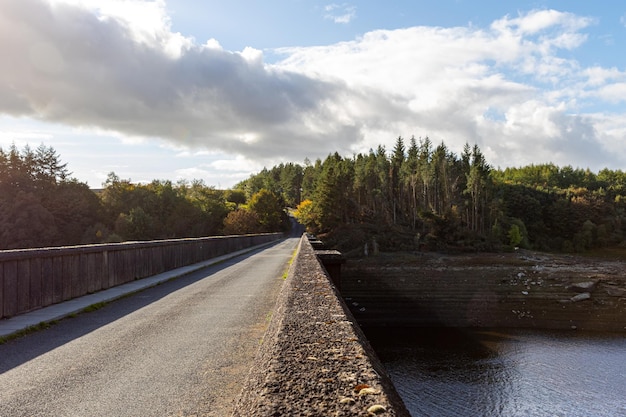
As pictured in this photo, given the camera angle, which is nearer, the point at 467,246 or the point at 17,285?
the point at 17,285

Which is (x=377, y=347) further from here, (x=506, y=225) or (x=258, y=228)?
(x=506, y=225)

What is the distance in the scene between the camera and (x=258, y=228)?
95250 millimetres

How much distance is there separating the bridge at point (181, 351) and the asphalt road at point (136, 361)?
0.06 ft

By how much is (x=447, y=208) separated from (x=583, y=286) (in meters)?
40.7

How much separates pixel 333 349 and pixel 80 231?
71.3m

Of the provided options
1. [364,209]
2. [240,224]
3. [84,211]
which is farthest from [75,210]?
[364,209]

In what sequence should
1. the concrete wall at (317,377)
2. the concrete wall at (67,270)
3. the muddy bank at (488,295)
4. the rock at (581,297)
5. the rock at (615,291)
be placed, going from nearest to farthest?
the concrete wall at (317,377) < the concrete wall at (67,270) < the muddy bank at (488,295) < the rock at (581,297) < the rock at (615,291)

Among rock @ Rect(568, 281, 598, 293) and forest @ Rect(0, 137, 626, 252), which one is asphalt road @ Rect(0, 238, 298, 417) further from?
forest @ Rect(0, 137, 626, 252)

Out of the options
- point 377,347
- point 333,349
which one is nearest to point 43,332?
point 333,349

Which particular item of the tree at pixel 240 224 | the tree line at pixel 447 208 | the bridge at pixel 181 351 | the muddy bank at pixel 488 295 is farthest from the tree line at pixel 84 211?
the bridge at pixel 181 351

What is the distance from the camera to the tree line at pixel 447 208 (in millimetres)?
84750

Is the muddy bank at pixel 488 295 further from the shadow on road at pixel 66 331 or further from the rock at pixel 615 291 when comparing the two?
the shadow on road at pixel 66 331

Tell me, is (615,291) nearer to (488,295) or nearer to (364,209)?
(488,295)

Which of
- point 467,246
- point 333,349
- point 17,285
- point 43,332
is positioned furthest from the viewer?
point 467,246
